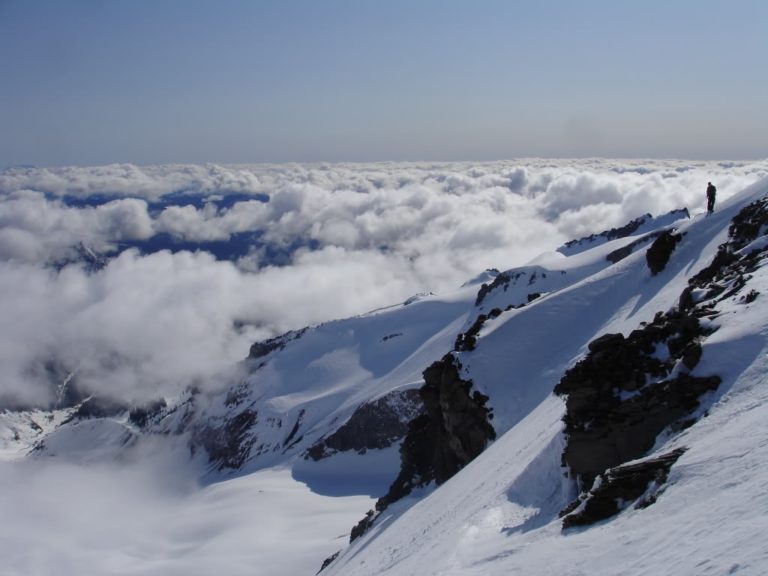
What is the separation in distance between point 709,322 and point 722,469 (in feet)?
42.7

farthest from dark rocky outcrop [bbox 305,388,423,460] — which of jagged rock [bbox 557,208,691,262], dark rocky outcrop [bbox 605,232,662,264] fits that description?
jagged rock [bbox 557,208,691,262]

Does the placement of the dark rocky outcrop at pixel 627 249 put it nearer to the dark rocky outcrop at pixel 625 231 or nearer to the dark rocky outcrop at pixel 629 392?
the dark rocky outcrop at pixel 625 231

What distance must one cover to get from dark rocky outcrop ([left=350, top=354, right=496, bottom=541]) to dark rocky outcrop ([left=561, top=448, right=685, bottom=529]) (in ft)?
117

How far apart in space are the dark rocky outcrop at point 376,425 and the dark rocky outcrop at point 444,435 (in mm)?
69260

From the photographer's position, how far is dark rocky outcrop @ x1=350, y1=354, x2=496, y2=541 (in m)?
60.5

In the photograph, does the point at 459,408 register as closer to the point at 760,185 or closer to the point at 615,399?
the point at 615,399

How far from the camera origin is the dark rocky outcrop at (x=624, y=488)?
69.6 feet

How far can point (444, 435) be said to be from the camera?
6581 centimetres

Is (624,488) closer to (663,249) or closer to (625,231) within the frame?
(663,249)

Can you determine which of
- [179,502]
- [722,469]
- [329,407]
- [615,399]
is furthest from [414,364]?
[722,469]

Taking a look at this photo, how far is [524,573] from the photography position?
20.6 metres

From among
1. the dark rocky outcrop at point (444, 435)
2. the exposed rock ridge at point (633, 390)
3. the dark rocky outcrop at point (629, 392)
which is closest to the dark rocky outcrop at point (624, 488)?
the exposed rock ridge at point (633, 390)

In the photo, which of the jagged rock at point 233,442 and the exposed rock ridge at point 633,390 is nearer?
the exposed rock ridge at point 633,390

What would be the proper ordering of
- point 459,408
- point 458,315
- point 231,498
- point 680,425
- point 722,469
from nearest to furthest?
1. point 722,469
2. point 680,425
3. point 459,408
4. point 231,498
5. point 458,315
